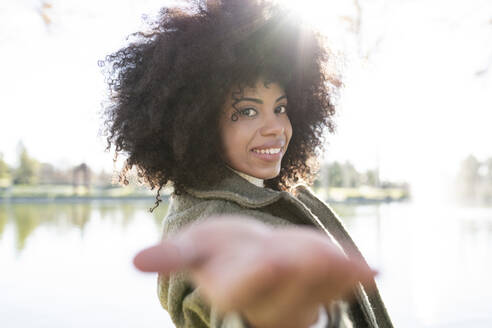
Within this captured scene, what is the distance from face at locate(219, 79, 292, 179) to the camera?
974 mm

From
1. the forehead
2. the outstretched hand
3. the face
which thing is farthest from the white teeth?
the outstretched hand

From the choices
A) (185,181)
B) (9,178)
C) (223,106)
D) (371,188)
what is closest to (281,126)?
(223,106)

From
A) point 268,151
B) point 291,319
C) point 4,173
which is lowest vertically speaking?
point 4,173

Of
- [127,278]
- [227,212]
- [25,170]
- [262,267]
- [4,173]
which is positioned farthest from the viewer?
[4,173]

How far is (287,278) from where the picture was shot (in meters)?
0.34

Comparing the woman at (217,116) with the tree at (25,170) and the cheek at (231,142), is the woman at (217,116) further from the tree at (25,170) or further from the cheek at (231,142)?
the tree at (25,170)

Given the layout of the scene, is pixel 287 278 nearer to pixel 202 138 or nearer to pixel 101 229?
pixel 202 138

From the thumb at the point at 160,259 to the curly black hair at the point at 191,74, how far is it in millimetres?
591

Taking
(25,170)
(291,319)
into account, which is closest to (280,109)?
(291,319)

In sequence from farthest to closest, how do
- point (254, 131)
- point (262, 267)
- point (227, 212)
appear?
1. point (254, 131)
2. point (227, 212)
3. point (262, 267)

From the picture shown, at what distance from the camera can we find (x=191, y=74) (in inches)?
38.3

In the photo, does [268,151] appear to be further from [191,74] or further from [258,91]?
[191,74]

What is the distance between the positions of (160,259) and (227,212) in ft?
A: 1.46

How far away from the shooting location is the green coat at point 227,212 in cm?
71
